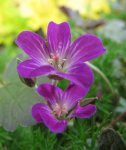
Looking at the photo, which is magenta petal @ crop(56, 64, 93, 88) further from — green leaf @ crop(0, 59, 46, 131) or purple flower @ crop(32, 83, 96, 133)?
green leaf @ crop(0, 59, 46, 131)

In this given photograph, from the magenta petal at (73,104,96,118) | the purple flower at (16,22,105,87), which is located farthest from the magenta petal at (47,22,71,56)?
the magenta petal at (73,104,96,118)

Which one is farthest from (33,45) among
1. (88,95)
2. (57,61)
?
(88,95)

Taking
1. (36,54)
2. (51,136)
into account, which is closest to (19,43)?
(36,54)

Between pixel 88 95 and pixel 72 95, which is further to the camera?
pixel 88 95

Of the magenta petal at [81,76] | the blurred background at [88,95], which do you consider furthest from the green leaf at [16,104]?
the magenta petal at [81,76]

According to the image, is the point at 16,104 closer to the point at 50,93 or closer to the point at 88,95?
the point at 50,93

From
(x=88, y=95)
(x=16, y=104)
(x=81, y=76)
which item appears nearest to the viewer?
(x=81, y=76)
